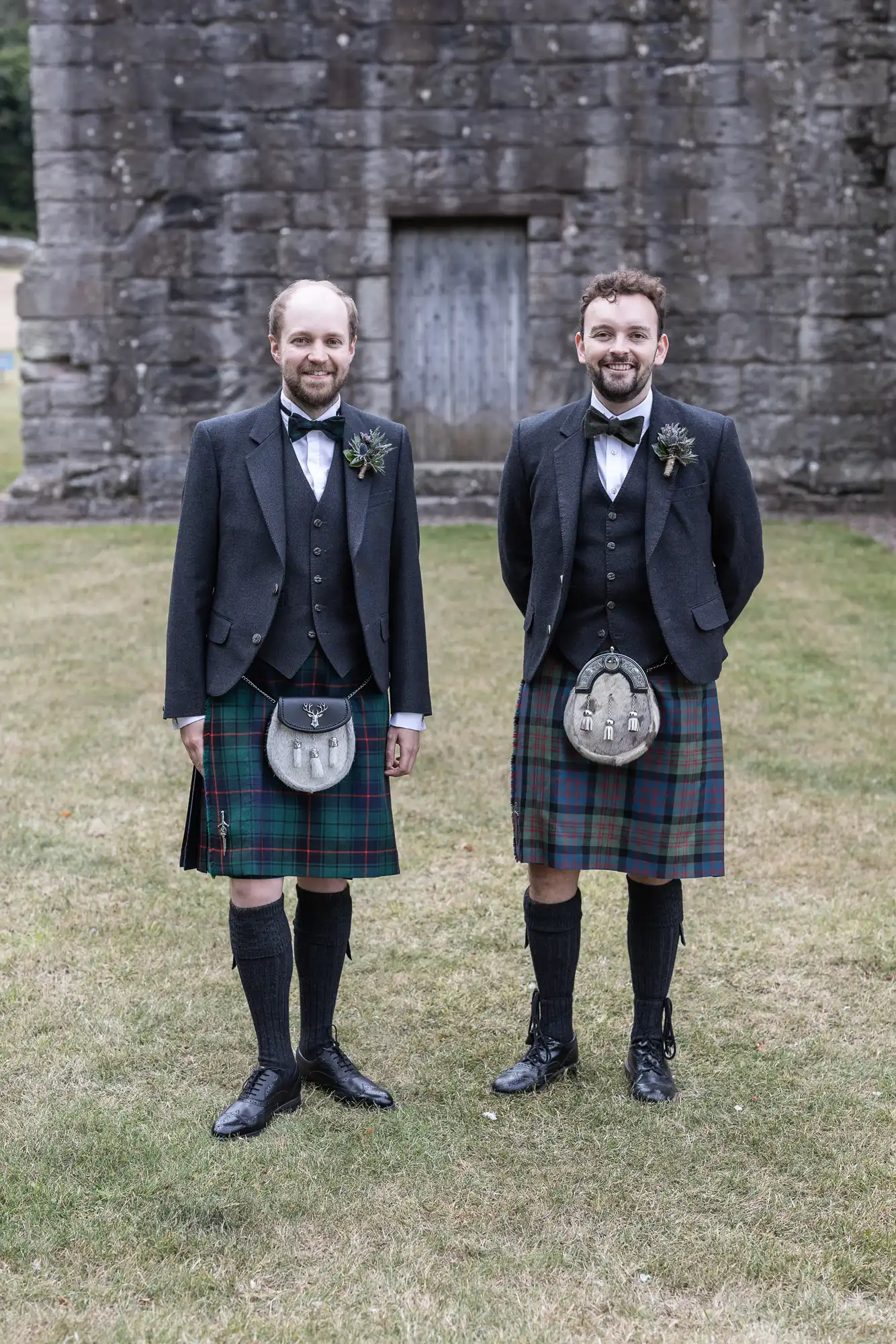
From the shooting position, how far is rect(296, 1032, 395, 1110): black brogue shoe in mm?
3742

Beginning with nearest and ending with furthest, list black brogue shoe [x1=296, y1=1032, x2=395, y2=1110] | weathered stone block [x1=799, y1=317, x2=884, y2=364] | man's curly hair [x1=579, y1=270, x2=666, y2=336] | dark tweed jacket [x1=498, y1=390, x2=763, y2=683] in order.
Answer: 1. man's curly hair [x1=579, y1=270, x2=666, y2=336]
2. dark tweed jacket [x1=498, y1=390, x2=763, y2=683]
3. black brogue shoe [x1=296, y1=1032, x2=395, y2=1110]
4. weathered stone block [x1=799, y1=317, x2=884, y2=364]

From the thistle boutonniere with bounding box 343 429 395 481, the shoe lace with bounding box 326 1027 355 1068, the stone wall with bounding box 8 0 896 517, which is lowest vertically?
the shoe lace with bounding box 326 1027 355 1068

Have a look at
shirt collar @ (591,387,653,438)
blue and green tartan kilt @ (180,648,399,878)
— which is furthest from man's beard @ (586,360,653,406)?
blue and green tartan kilt @ (180,648,399,878)

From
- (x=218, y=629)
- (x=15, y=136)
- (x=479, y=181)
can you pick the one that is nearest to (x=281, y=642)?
(x=218, y=629)

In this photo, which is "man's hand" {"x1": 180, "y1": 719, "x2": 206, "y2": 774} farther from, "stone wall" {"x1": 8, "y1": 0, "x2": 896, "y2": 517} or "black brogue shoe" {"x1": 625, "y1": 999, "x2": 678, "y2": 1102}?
"stone wall" {"x1": 8, "y1": 0, "x2": 896, "y2": 517}

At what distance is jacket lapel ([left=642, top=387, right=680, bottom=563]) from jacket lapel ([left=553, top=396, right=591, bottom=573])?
159 mm

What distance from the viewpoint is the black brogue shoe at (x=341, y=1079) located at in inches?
147

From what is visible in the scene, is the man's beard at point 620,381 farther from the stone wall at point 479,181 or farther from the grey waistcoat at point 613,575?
the stone wall at point 479,181

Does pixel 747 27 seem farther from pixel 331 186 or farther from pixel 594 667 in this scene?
pixel 594 667

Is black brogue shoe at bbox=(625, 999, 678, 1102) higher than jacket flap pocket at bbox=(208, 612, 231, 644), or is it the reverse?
jacket flap pocket at bbox=(208, 612, 231, 644)

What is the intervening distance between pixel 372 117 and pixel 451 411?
8.20ft

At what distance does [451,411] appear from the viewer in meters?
13.3

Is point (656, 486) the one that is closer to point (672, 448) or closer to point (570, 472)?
point (672, 448)

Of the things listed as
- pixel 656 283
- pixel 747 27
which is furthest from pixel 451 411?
pixel 656 283
